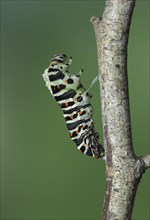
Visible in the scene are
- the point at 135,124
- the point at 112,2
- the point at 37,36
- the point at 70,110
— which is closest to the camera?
the point at 112,2

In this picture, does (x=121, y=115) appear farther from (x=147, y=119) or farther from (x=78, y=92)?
(x=147, y=119)

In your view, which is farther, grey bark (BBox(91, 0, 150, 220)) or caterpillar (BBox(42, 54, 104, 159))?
caterpillar (BBox(42, 54, 104, 159))

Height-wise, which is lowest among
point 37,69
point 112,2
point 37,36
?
point 112,2

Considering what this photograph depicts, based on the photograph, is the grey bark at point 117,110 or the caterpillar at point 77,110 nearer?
the grey bark at point 117,110

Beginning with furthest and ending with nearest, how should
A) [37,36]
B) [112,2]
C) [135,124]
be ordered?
[37,36] < [135,124] < [112,2]

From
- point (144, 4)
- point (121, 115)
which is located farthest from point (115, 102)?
point (144, 4)

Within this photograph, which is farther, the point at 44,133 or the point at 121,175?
the point at 44,133

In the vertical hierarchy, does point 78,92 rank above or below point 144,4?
below

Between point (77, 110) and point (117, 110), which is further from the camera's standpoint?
point (77, 110)
